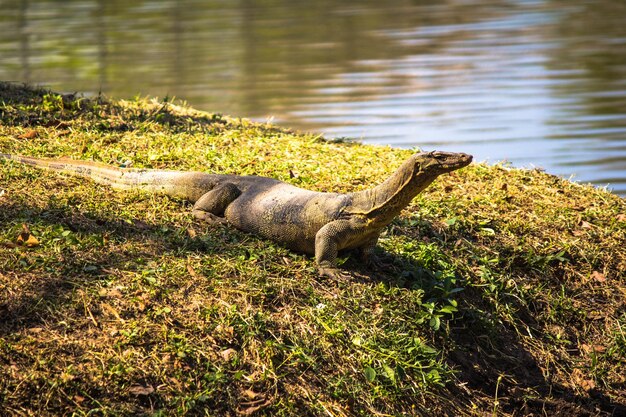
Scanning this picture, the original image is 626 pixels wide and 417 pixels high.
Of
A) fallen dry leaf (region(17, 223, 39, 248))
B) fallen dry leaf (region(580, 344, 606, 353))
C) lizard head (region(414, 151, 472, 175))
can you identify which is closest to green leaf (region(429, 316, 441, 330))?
lizard head (region(414, 151, 472, 175))

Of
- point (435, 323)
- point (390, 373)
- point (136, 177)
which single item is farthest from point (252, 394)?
point (136, 177)


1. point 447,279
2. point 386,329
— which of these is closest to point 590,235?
point 447,279

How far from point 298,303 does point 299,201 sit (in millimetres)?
948

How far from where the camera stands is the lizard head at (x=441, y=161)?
535cm

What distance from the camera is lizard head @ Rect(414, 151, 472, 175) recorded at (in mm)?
5348

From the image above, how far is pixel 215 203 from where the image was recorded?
6.30m

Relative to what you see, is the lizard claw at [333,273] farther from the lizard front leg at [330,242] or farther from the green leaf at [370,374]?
the green leaf at [370,374]

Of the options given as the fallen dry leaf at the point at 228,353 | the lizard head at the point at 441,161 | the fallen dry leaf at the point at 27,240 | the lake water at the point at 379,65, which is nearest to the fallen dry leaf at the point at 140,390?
the fallen dry leaf at the point at 228,353

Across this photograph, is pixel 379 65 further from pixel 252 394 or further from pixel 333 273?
pixel 252 394

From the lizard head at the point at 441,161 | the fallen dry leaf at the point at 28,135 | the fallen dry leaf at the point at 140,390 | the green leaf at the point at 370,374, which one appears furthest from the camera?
the fallen dry leaf at the point at 28,135

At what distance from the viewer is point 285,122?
504 inches

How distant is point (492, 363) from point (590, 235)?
1.73 metres

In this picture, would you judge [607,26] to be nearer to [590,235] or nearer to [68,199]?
[590,235]

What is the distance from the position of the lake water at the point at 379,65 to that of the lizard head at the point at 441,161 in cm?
361
